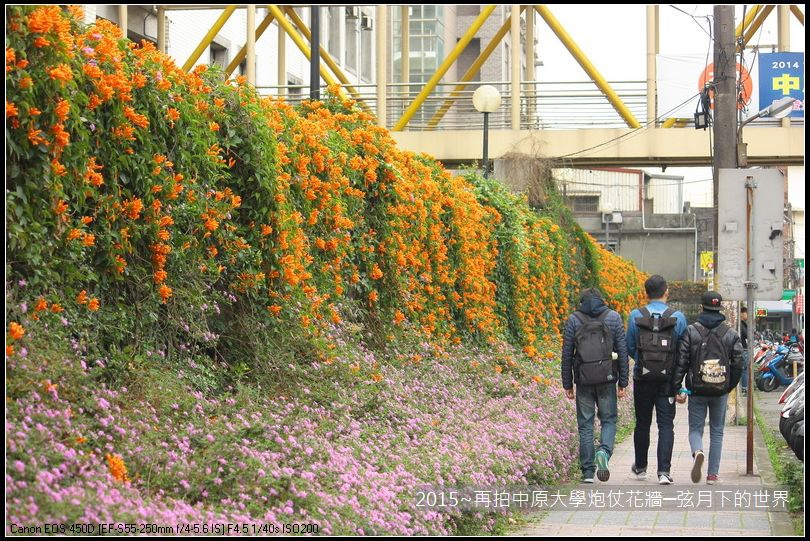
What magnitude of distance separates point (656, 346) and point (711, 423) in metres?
0.83

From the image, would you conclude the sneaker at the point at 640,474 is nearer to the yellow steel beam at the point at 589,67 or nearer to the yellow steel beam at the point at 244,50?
the yellow steel beam at the point at 589,67

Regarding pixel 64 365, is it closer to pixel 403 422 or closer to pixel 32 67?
pixel 32 67

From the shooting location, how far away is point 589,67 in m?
25.0

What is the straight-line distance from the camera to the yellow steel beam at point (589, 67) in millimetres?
25109

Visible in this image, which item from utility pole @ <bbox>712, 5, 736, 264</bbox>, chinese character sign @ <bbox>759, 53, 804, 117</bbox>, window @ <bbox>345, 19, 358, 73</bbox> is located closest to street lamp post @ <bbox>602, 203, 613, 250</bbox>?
window @ <bbox>345, 19, 358, 73</bbox>

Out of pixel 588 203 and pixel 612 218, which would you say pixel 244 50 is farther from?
pixel 588 203

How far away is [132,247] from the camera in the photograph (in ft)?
23.3

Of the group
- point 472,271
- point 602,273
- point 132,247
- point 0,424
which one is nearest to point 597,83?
point 602,273

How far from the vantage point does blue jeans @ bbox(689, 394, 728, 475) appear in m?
10.1

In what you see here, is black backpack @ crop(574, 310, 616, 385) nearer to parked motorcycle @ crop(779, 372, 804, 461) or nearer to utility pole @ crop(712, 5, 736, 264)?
parked motorcycle @ crop(779, 372, 804, 461)

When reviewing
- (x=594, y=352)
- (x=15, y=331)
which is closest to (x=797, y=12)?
(x=594, y=352)

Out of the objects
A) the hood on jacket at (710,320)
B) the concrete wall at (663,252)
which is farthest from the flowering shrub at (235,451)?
the concrete wall at (663,252)

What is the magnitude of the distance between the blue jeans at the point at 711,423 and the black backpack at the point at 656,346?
0.41 meters

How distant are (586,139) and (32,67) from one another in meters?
20.8
